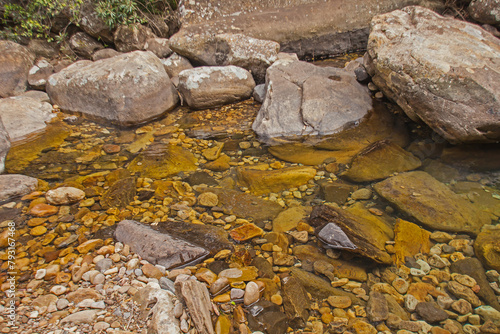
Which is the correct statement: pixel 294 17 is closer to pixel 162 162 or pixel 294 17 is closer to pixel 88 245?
pixel 162 162

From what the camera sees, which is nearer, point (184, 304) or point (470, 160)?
point (184, 304)

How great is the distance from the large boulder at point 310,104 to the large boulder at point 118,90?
180 cm

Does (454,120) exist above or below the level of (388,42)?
below

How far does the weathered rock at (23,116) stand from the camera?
475 centimetres

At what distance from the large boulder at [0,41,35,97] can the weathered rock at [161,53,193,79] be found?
2627mm

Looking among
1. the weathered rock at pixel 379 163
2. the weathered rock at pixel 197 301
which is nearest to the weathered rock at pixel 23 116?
the weathered rock at pixel 197 301

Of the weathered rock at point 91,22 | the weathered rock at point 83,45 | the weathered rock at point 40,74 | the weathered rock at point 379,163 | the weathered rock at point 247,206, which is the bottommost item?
the weathered rock at point 379,163

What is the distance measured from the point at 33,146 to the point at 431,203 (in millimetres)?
5161

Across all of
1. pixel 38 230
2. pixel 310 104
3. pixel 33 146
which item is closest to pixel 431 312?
pixel 310 104

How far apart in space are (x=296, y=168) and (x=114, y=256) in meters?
2.20

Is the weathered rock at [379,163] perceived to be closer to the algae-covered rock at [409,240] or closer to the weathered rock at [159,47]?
the algae-covered rock at [409,240]

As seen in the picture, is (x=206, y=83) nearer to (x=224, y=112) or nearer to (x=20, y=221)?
(x=224, y=112)

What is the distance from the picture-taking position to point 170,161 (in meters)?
4.13

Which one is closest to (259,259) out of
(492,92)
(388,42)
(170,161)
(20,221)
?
(170,161)
